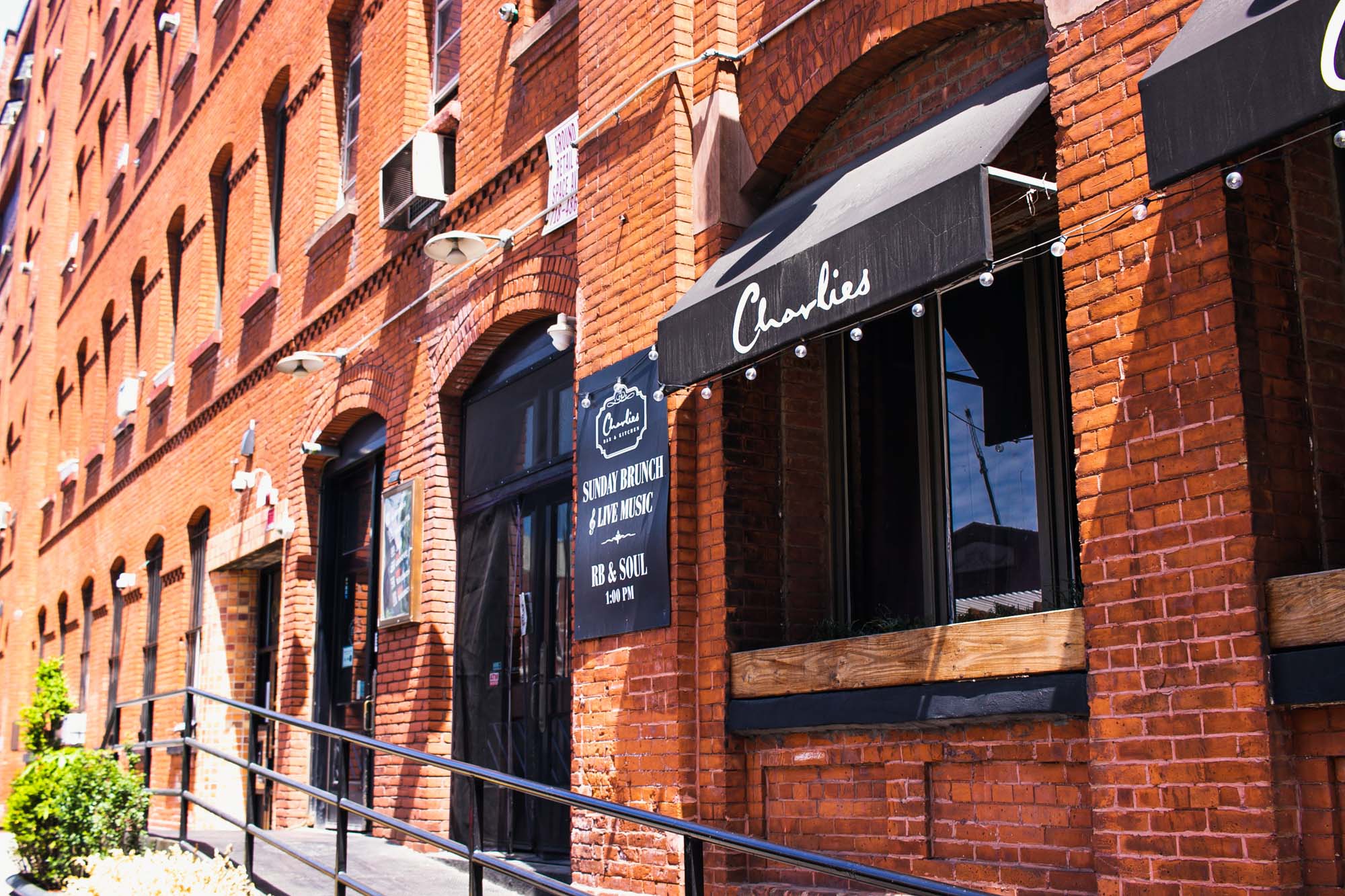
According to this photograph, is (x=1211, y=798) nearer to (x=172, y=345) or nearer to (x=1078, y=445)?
(x=1078, y=445)

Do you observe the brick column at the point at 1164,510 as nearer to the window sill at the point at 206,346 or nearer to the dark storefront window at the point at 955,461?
the dark storefront window at the point at 955,461

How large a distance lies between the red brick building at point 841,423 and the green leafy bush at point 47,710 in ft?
6.09

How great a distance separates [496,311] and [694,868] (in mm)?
5607

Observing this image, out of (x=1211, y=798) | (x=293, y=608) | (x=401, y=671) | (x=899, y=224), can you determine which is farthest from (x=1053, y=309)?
(x=293, y=608)

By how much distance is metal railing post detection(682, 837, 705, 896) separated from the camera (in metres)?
4.12

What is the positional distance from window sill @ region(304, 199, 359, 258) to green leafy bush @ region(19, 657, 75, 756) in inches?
169

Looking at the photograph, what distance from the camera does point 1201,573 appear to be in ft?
14.4

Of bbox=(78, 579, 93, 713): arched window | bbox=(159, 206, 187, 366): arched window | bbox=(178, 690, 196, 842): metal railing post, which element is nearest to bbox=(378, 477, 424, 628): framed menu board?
bbox=(178, 690, 196, 842): metal railing post

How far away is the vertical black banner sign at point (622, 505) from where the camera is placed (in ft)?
23.0

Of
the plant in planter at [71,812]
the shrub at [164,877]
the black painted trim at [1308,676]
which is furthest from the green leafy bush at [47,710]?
the black painted trim at [1308,676]

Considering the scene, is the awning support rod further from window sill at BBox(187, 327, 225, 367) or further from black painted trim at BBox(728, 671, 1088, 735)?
window sill at BBox(187, 327, 225, 367)

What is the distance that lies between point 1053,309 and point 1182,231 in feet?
3.76

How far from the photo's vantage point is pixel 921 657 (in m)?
5.52

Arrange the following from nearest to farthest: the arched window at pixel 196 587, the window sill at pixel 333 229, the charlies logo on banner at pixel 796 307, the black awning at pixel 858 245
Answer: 1. the black awning at pixel 858 245
2. the charlies logo on banner at pixel 796 307
3. the window sill at pixel 333 229
4. the arched window at pixel 196 587
